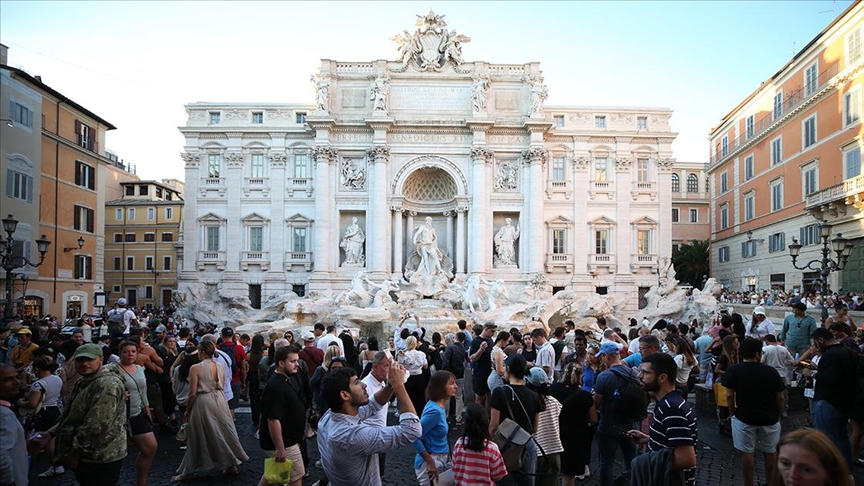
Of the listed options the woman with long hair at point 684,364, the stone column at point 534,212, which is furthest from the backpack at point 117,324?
the stone column at point 534,212

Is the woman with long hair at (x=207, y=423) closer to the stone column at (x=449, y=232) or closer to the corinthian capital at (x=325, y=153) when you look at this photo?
the corinthian capital at (x=325, y=153)

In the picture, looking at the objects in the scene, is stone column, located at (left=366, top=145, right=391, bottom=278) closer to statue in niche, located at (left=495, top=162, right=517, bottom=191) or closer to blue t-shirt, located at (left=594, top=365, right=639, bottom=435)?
statue in niche, located at (left=495, top=162, right=517, bottom=191)

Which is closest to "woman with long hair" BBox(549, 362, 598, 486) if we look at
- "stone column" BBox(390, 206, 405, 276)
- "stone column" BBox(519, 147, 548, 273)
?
"stone column" BBox(519, 147, 548, 273)

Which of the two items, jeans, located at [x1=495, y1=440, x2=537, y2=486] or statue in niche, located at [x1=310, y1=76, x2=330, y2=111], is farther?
statue in niche, located at [x1=310, y1=76, x2=330, y2=111]

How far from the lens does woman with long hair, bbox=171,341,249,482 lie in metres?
7.25

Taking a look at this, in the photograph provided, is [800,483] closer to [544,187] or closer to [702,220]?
[544,187]

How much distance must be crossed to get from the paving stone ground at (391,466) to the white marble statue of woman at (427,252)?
62.0ft

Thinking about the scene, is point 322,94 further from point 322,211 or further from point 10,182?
point 10,182

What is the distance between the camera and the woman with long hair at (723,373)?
809 cm

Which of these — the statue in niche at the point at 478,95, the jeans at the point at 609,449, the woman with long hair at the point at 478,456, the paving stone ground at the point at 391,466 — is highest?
the statue in niche at the point at 478,95

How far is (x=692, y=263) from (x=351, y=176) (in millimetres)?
→ 25204

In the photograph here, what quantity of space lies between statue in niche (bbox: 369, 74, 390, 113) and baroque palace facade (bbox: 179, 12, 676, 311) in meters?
0.07

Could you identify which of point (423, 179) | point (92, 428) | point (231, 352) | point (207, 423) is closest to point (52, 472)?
point (207, 423)

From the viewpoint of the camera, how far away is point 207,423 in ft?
24.1
